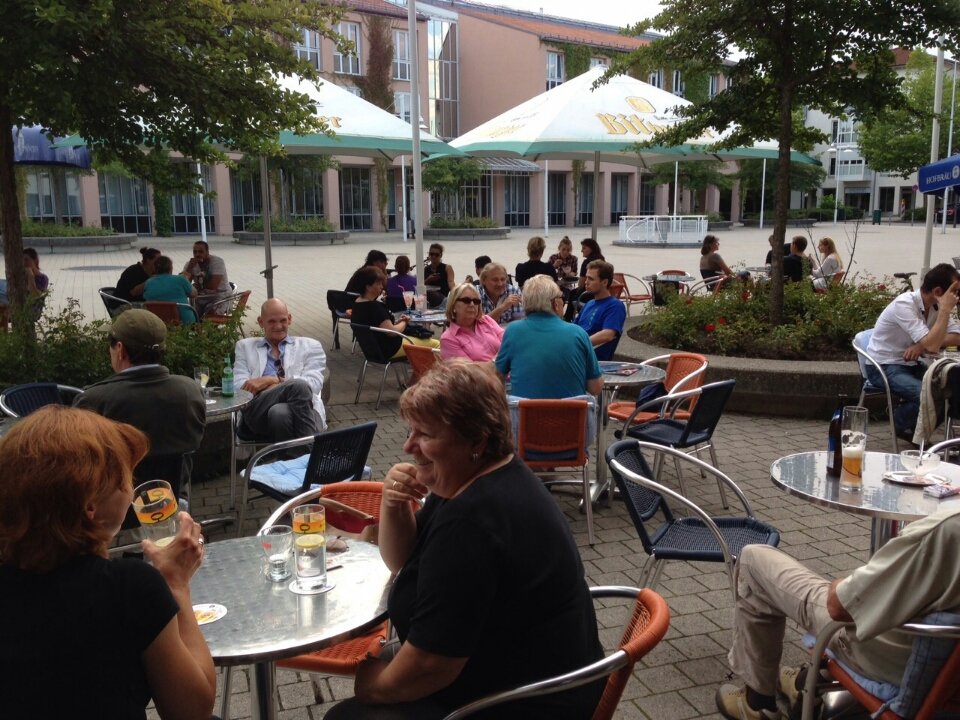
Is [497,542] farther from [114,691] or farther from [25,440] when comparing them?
[25,440]

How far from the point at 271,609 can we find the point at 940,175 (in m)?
11.3

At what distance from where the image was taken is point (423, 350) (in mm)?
6680

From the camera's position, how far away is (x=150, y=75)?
20.5 feet

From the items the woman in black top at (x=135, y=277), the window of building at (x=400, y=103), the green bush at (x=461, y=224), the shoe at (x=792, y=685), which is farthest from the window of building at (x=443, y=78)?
the shoe at (x=792, y=685)

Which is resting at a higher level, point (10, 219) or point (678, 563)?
point (10, 219)

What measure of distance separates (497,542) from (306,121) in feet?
19.1

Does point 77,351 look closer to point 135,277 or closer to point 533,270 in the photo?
point 135,277

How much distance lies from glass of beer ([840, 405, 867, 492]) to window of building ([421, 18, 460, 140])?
151ft

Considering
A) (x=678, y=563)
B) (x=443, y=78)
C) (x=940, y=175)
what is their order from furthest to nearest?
(x=443, y=78) → (x=940, y=175) → (x=678, y=563)

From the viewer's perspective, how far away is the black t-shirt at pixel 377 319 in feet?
26.3

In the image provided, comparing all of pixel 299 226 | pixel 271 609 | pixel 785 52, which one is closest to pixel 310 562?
pixel 271 609

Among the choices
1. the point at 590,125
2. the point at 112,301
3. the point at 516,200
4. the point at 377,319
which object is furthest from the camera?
the point at 516,200

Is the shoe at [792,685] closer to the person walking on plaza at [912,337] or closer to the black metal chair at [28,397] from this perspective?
the person walking on plaza at [912,337]

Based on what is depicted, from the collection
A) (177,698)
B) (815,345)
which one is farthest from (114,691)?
(815,345)
